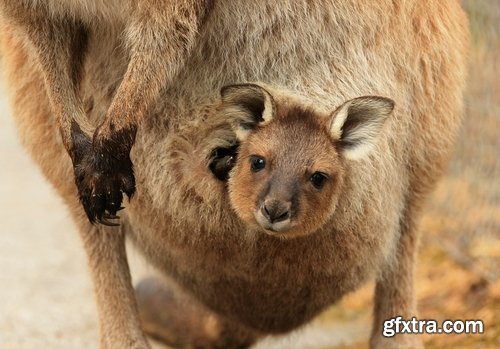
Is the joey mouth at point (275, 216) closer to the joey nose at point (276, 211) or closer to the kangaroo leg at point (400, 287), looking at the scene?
the joey nose at point (276, 211)

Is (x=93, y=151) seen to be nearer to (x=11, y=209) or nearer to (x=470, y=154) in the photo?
(x=470, y=154)

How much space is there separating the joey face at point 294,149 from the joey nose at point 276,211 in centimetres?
3

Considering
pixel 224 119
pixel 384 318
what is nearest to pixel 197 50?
pixel 224 119

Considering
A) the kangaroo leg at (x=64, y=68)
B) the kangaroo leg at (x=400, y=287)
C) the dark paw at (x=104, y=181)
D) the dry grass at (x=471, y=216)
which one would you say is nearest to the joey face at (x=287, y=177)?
the dark paw at (x=104, y=181)

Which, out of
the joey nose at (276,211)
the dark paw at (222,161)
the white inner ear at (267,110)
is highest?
the white inner ear at (267,110)

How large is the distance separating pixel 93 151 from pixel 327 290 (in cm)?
116

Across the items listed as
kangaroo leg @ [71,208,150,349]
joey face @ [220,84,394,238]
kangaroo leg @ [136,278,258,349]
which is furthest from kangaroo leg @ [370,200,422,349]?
kangaroo leg @ [71,208,150,349]

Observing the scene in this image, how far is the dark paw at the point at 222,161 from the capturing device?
4.09 meters

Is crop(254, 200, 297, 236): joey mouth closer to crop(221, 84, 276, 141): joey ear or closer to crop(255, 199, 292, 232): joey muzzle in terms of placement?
crop(255, 199, 292, 232): joey muzzle

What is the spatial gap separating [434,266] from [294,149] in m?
2.94

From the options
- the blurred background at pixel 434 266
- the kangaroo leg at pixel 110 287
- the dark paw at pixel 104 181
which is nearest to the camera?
the dark paw at pixel 104 181

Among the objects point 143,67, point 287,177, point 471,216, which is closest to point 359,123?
point 287,177

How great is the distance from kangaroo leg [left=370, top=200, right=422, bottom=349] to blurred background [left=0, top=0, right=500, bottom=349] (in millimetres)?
640

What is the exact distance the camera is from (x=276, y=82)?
4129 millimetres
